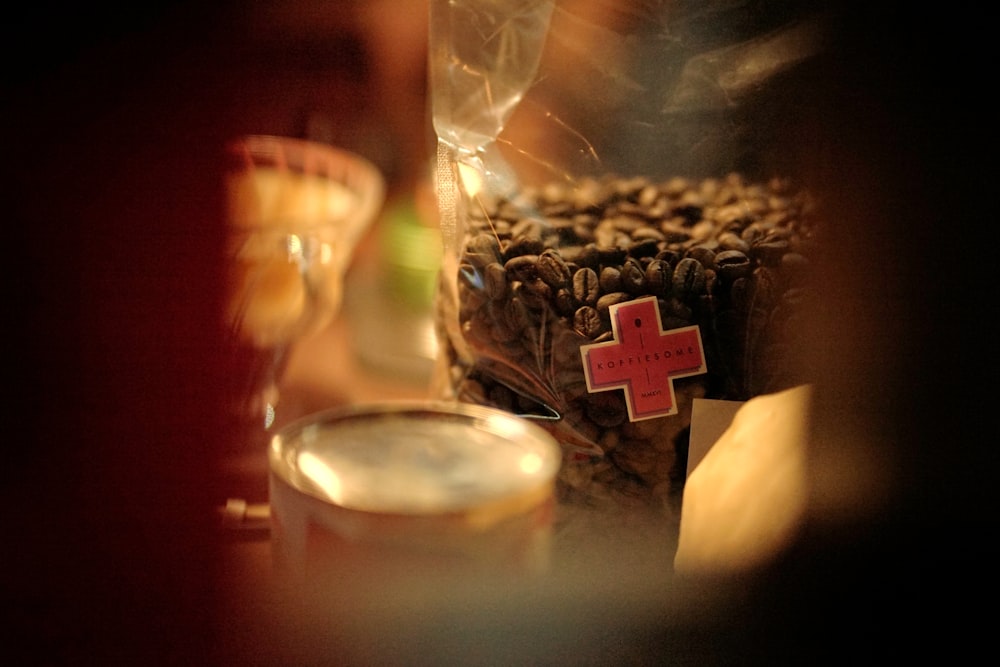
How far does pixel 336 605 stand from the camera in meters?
0.48

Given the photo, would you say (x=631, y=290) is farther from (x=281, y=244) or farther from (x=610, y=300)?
(x=281, y=244)

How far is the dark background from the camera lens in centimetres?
45

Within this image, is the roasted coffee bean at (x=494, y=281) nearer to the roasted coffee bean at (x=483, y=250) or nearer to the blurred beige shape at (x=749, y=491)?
the roasted coffee bean at (x=483, y=250)

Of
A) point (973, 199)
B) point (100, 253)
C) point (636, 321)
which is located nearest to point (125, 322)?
point (100, 253)

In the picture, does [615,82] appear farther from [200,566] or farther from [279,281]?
[200,566]

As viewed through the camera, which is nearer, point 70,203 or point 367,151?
point 70,203

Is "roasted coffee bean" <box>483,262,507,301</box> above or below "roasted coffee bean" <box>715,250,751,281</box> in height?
below

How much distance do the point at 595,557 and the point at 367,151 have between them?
1.14 feet

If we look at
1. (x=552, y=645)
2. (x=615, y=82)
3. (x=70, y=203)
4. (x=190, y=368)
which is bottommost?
(x=552, y=645)

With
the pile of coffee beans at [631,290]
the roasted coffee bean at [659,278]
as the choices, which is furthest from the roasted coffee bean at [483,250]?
the roasted coffee bean at [659,278]

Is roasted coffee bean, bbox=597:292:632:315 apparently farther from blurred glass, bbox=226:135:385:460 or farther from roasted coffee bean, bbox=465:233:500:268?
blurred glass, bbox=226:135:385:460

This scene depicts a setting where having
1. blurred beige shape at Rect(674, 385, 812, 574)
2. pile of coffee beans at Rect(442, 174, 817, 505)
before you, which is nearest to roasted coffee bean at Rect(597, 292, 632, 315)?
pile of coffee beans at Rect(442, 174, 817, 505)

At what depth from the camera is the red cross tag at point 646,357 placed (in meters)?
0.51

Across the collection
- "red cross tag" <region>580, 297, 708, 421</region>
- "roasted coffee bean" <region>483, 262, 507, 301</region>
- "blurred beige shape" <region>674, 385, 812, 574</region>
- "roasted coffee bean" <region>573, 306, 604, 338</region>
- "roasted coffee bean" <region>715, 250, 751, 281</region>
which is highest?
"roasted coffee bean" <region>715, 250, 751, 281</region>
